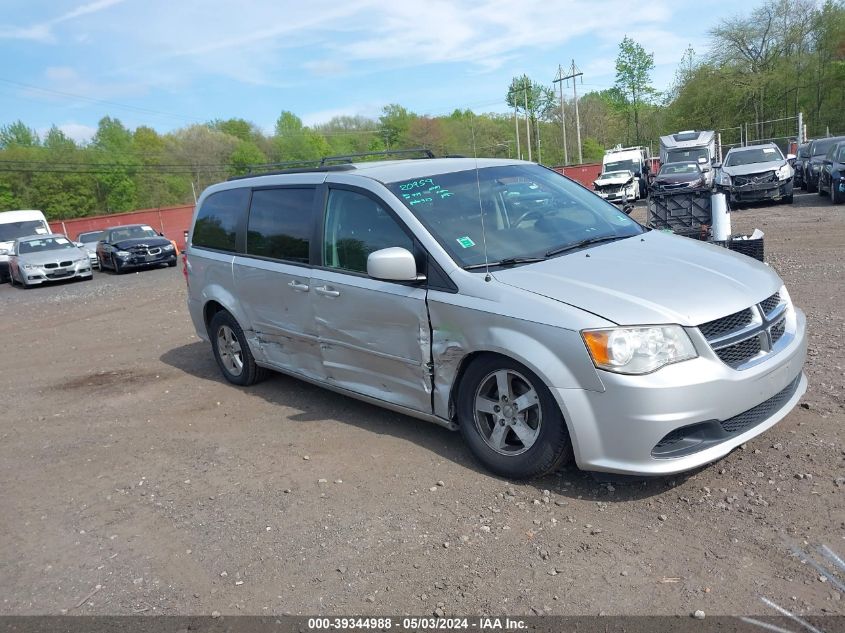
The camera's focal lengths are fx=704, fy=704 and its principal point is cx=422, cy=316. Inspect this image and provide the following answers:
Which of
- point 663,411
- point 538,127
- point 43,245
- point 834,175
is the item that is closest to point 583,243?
point 663,411

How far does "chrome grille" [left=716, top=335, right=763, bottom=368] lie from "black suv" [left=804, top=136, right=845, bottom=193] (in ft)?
63.7

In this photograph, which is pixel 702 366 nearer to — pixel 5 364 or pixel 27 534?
pixel 27 534

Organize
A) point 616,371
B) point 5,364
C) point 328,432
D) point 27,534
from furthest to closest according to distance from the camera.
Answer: point 5,364 → point 328,432 → point 27,534 → point 616,371

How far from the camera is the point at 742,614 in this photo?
274 cm

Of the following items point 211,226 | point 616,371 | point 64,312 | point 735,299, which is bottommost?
point 64,312

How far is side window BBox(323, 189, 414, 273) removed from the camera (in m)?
4.56

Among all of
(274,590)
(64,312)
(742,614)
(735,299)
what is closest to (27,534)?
(274,590)

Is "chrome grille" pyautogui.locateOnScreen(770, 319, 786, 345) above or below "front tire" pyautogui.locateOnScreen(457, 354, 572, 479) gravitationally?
above

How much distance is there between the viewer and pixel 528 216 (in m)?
4.69

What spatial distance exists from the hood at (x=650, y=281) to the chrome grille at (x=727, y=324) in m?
0.03

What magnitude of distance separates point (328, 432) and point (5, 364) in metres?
5.99

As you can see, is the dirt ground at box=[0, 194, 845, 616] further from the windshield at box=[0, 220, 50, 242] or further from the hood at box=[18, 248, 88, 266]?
the windshield at box=[0, 220, 50, 242]

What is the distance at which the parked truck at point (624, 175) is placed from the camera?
92.2 ft

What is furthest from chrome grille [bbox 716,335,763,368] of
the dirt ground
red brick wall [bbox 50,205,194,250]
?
red brick wall [bbox 50,205,194,250]
